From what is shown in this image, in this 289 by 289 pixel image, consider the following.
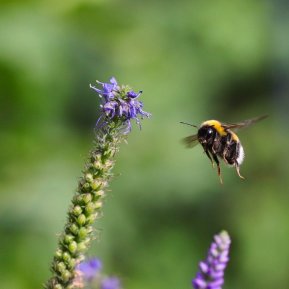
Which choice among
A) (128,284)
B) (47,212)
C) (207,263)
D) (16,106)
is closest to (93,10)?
(16,106)

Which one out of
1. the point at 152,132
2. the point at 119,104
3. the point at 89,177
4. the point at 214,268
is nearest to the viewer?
the point at 214,268

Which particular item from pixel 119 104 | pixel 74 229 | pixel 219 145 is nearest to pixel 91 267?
pixel 74 229

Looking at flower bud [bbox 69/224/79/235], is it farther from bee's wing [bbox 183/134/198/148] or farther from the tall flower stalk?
bee's wing [bbox 183/134/198/148]

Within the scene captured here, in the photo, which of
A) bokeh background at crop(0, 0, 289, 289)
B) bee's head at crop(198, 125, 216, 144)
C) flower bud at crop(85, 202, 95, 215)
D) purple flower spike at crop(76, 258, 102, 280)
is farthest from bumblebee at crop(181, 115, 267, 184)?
bokeh background at crop(0, 0, 289, 289)

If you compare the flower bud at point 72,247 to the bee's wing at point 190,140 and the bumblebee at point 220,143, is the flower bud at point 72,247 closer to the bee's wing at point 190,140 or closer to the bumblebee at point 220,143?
the bumblebee at point 220,143

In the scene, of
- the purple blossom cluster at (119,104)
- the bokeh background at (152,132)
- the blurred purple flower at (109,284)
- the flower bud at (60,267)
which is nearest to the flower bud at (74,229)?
the flower bud at (60,267)

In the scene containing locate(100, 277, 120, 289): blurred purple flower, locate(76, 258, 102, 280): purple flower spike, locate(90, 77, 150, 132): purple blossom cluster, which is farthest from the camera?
locate(100, 277, 120, 289): blurred purple flower

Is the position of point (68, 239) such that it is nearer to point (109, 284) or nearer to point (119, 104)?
point (119, 104)
